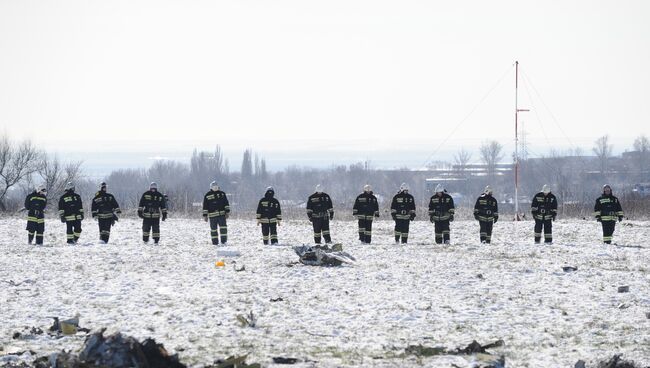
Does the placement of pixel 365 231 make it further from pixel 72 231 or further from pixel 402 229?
pixel 72 231

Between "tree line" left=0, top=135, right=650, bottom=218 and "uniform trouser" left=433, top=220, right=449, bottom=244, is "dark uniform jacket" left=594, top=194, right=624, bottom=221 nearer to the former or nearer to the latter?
"uniform trouser" left=433, top=220, right=449, bottom=244

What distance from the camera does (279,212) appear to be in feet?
86.9

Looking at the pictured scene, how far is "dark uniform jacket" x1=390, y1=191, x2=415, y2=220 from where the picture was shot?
26688mm

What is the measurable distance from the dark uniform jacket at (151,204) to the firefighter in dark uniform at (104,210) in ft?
2.76

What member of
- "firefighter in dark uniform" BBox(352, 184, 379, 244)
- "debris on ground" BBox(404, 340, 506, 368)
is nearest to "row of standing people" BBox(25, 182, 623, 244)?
"firefighter in dark uniform" BBox(352, 184, 379, 244)

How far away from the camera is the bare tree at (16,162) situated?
62.8 m

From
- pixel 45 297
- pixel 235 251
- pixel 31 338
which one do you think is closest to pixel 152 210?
pixel 235 251

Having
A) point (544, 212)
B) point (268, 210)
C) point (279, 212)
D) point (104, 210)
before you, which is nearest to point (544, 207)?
point (544, 212)

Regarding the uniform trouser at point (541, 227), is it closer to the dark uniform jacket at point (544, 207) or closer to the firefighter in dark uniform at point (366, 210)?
the dark uniform jacket at point (544, 207)

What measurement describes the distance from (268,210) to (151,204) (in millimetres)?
3671

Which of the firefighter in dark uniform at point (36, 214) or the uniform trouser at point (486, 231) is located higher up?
the firefighter in dark uniform at point (36, 214)

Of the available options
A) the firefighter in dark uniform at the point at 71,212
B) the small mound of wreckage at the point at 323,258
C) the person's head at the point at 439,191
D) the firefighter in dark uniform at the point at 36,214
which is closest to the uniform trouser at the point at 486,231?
the person's head at the point at 439,191

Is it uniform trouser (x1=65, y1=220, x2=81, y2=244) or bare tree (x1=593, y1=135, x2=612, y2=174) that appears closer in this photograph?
uniform trouser (x1=65, y1=220, x2=81, y2=244)

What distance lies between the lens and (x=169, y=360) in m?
10.1
